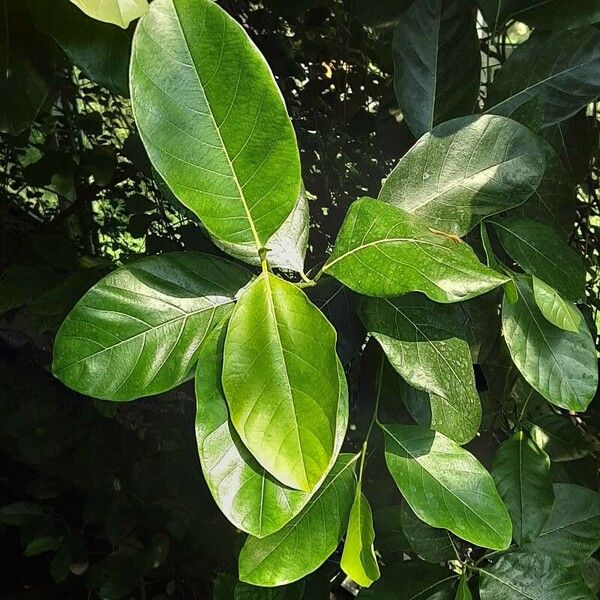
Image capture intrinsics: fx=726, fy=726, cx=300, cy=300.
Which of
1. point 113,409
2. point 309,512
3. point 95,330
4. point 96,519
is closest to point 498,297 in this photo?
point 309,512

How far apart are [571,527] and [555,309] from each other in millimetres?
352

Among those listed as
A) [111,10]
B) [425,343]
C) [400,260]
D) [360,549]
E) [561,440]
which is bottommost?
[561,440]

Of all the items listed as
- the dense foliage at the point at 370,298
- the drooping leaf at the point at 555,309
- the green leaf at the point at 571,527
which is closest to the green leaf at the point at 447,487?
the dense foliage at the point at 370,298

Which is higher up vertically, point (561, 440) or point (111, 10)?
point (111, 10)

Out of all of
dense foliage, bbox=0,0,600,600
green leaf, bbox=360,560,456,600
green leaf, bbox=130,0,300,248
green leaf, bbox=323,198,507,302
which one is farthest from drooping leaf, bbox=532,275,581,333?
green leaf, bbox=360,560,456,600

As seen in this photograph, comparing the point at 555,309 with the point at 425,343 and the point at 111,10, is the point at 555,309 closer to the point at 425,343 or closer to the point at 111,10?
the point at 425,343

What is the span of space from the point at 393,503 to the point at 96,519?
897 millimetres

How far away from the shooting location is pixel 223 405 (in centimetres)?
48

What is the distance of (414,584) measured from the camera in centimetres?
79

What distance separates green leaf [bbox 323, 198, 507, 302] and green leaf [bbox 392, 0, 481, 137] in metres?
0.23

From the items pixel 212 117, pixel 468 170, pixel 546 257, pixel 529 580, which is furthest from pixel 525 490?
pixel 212 117

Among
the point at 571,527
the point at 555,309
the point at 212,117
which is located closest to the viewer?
the point at 212,117

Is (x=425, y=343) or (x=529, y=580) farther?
(x=529, y=580)

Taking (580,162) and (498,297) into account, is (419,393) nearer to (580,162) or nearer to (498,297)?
(498,297)
